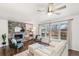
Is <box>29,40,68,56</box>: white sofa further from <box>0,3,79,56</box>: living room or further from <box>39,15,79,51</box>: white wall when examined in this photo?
<box>39,15,79,51</box>: white wall

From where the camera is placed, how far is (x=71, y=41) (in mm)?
1304

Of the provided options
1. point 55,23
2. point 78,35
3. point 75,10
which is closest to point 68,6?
point 75,10

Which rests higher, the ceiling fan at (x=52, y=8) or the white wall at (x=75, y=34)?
the ceiling fan at (x=52, y=8)

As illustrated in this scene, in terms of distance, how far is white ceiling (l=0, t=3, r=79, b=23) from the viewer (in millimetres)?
1249

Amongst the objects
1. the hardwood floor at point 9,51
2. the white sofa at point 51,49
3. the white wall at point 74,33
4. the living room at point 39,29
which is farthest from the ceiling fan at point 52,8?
the hardwood floor at point 9,51

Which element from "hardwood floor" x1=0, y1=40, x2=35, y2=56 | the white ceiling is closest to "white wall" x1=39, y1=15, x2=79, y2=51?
the white ceiling

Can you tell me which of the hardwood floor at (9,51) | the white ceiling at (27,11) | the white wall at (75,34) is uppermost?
the white ceiling at (27,11)

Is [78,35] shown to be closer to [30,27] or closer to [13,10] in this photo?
[30,27]

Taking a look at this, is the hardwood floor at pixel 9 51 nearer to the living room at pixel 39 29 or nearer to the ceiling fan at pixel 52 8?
the living room at pixel 39 29

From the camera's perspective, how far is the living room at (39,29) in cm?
127

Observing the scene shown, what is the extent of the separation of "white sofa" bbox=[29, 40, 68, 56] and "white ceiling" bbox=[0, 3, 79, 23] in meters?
0.49

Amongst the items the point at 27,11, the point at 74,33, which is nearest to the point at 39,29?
the point at 27,11

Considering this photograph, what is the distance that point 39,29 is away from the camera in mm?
1472

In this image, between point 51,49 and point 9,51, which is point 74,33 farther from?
point 9,51
